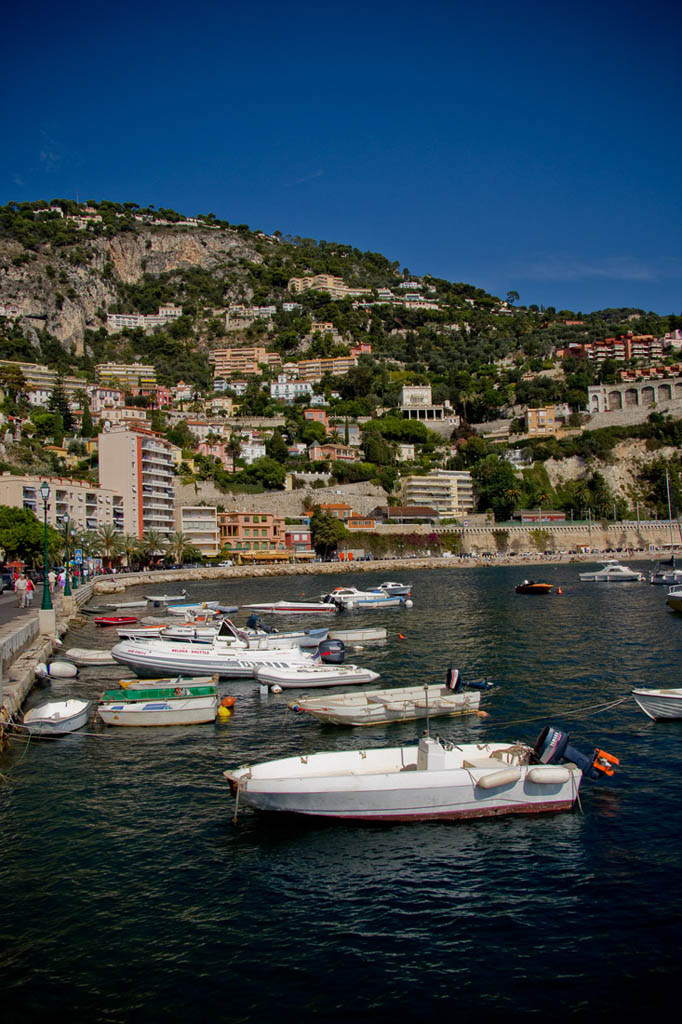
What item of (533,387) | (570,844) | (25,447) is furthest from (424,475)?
(570,844)

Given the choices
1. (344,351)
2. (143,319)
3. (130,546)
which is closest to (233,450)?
(130,546)

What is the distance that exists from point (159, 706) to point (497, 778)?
10.2 metres

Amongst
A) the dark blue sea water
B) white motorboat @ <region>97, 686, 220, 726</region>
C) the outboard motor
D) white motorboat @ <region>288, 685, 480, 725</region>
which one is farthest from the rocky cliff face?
the outboard motor

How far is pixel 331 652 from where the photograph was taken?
27.5m

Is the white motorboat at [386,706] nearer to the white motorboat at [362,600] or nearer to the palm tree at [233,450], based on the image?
the white motorboat at [362,600]

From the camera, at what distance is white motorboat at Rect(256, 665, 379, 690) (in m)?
23.8

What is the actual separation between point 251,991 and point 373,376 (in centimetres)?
14113

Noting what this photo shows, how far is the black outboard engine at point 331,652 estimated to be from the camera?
27.2m

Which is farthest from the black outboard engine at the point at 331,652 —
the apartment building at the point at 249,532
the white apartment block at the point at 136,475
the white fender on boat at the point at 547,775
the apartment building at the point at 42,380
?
the apartment building at the point at 42,380

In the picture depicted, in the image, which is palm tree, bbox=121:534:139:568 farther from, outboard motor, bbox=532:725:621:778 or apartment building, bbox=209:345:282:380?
apartment building, bbox=209:345:282:380

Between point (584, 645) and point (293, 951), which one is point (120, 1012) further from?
point (584, 645)

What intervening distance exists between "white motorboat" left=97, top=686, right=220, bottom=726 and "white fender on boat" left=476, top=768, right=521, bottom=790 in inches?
366

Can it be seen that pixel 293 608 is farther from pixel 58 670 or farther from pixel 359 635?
pixel 58 670

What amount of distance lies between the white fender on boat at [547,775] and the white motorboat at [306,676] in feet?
36.3
